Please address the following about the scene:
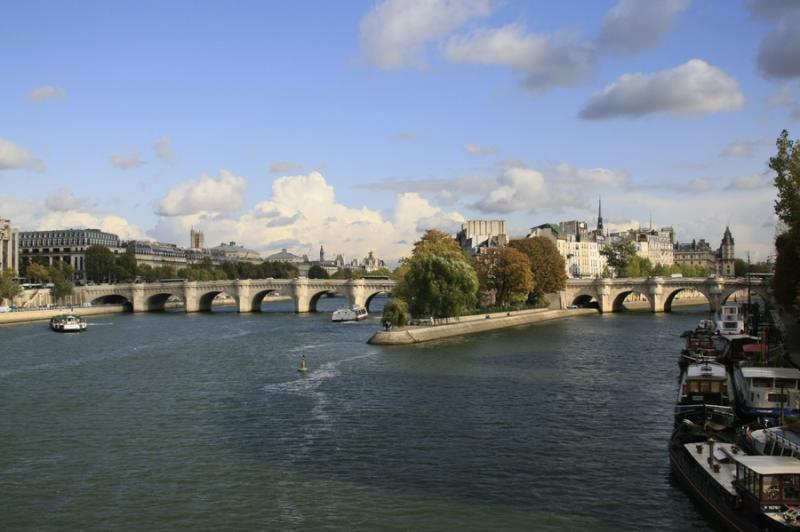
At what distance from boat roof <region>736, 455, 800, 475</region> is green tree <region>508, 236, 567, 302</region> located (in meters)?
82.6

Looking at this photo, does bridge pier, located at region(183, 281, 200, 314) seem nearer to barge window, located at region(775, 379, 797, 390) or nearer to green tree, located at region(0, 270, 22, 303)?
green tree, located at region(0, 270, 22, 303)

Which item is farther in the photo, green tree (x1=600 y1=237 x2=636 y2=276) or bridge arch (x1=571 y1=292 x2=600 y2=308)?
green tree (x1=600 y1=237 x2=636 y2=276)

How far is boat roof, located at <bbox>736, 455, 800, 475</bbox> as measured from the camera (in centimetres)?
1898

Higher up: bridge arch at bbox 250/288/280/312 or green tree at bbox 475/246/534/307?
green tree at bbox 475/246/534/307

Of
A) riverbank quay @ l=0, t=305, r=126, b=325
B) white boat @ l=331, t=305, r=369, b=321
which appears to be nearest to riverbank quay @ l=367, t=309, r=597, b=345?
white boat @ l=331, t=305, r=369, b=321

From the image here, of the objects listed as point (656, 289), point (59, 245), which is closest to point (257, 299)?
point (656, 289)

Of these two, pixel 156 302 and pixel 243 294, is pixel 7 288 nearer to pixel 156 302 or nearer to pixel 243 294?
pixel 156 302

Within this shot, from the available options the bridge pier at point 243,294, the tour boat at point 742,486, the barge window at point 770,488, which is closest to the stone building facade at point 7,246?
the bridge pier at point 243,294

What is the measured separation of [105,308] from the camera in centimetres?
12225

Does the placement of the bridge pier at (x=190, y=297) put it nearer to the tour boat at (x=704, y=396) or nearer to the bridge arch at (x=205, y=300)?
the bridge arch at (x=205, y=300)

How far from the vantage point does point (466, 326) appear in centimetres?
7481

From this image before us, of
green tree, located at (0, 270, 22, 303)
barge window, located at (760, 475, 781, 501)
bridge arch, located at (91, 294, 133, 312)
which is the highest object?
green tree, located at (0, 270, 22, 303)

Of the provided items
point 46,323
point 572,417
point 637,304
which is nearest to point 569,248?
point 637,304

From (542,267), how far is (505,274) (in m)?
12.7
